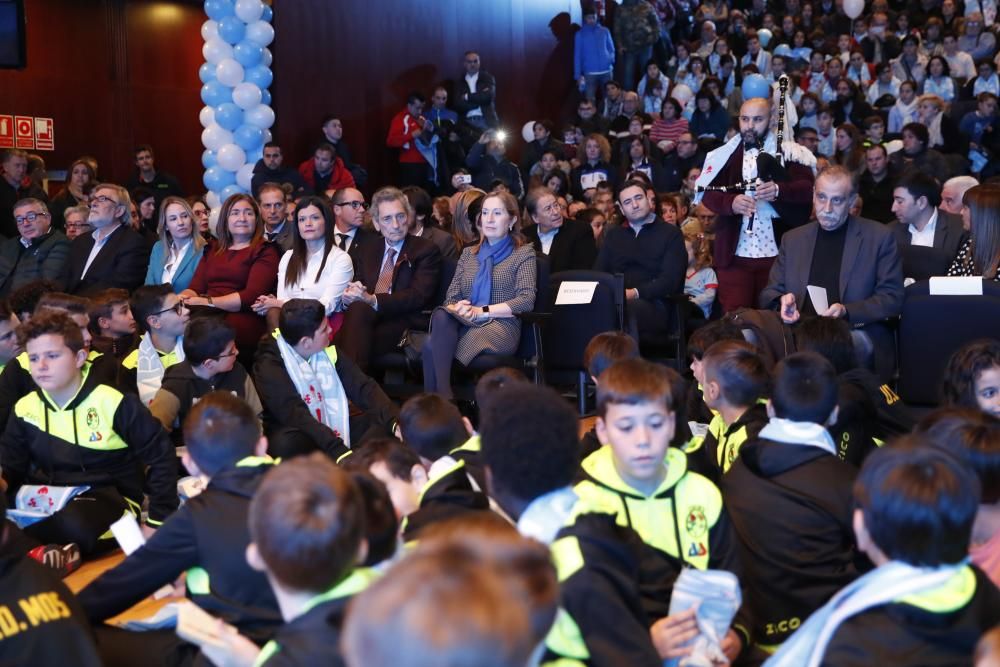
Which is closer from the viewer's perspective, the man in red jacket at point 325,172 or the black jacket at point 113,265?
the black jacket at point 113,265

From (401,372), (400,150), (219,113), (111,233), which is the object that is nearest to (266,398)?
→ (401,372)

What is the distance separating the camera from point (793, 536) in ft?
8.44

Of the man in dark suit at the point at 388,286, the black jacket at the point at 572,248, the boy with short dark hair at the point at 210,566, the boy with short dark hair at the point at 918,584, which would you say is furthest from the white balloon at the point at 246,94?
the boy with short dark hair at the point at 918,584

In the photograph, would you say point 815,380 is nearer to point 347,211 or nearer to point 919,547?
point 919,547

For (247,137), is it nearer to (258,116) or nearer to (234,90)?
(258,116)

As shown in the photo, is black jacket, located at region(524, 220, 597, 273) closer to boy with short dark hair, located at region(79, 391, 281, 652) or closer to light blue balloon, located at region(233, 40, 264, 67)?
light blue balloon, located at region(233, 40, 264, 67)

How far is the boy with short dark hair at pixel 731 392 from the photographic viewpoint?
3148 millimetres

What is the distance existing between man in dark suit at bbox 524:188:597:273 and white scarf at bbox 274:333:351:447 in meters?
1.93

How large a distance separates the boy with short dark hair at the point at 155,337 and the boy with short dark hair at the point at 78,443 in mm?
821

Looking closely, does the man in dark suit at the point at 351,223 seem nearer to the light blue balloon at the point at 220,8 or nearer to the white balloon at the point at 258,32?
the white balloon at the point at 258,32

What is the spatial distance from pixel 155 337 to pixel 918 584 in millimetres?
3593

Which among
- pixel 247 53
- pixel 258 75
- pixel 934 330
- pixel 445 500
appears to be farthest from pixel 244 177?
pixel 445 500

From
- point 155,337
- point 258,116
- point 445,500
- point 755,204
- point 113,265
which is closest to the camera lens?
point 445,500

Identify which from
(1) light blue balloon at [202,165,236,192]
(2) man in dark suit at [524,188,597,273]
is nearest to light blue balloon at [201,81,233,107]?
(1) light blue balloon at [202,165,236,192]
